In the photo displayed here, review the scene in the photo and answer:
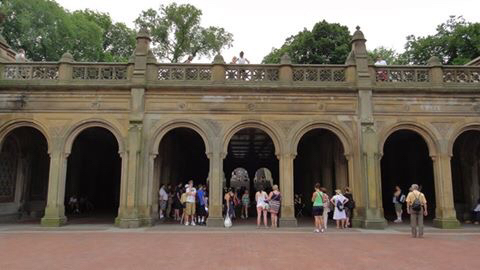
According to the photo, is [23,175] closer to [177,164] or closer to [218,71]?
[177,164]

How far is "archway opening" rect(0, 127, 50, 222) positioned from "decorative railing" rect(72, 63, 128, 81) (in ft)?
13.4

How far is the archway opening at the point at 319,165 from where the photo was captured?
1812 cm

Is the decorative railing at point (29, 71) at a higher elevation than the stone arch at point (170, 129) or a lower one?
higher

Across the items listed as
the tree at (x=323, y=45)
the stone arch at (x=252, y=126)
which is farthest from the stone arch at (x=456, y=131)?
the tree at (x=323, y=45)

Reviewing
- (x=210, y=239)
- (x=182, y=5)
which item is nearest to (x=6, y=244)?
(x=210, y=239)

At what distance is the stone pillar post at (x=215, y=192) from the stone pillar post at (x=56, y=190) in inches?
233

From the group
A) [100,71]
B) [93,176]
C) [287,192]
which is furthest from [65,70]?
[287,192]

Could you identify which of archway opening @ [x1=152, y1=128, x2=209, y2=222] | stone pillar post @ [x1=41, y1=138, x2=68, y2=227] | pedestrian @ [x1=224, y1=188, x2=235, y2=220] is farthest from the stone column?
stone pillar post @ [x1=41, y1=138, x2=68, y2=227]

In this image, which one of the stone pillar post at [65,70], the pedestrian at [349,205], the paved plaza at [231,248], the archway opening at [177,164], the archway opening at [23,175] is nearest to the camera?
the paved plaza at [231,248]

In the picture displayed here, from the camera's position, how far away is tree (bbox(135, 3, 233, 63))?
137 ft

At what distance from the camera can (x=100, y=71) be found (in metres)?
15.9

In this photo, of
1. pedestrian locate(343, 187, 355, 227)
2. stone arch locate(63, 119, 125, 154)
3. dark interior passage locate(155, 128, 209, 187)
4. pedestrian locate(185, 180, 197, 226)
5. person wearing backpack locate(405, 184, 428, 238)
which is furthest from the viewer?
dark interior passage locate(155, 128, 209, 187)

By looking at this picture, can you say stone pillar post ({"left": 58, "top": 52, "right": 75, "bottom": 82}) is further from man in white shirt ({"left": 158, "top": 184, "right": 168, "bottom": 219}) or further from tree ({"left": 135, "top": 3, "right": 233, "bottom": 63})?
tree ({"left": 135, "top": 3, "right": 233, "bottom": 63})

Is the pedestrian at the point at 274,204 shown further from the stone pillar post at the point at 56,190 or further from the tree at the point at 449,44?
the tree at the point at 449,44
